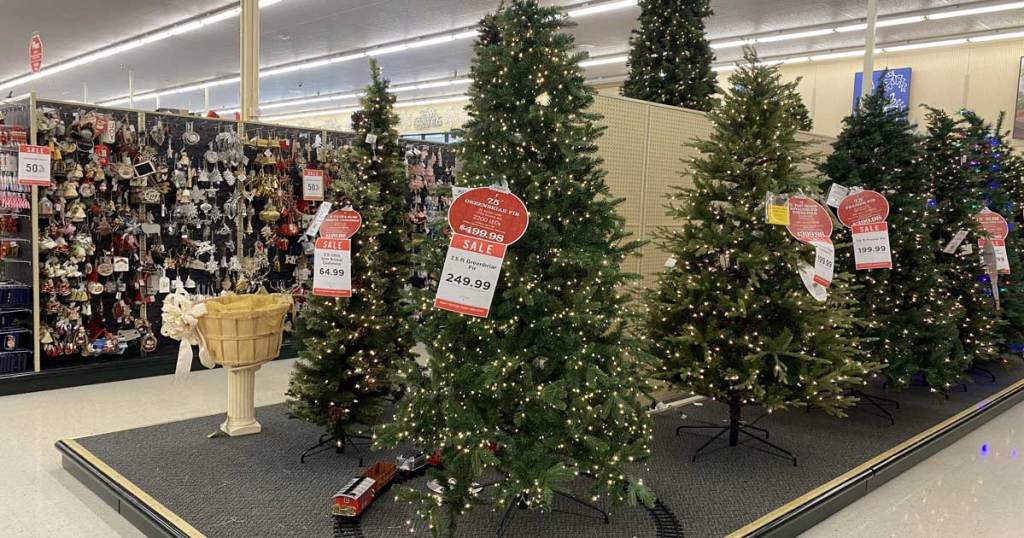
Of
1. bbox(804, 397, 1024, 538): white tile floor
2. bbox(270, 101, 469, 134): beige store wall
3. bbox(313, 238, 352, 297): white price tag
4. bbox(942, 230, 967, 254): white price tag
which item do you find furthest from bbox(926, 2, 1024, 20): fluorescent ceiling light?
bbox(270, 101, 469, 134): beige store wall

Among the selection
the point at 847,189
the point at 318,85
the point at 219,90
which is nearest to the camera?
the point at 847,189

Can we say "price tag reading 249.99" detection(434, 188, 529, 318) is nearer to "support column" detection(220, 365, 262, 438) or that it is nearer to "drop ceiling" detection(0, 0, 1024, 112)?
"support column" detection(220, 365, 262, 438)

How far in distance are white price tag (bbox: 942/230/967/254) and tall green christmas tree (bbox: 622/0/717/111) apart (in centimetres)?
219

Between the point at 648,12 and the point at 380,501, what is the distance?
4404mm

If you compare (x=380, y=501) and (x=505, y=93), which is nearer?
(x=505, y=93)

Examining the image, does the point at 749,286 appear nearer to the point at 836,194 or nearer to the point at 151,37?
the point at 836,194

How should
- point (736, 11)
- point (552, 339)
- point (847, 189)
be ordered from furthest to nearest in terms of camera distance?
point (736, 11), point (847, 189), point (552, 339)

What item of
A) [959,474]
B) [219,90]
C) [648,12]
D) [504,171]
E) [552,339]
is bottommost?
[959,474]

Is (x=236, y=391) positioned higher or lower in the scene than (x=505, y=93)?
→ lower

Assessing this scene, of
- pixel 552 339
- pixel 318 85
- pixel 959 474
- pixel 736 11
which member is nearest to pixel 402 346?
pixel 552 339

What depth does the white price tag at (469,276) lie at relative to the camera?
9.20 feet

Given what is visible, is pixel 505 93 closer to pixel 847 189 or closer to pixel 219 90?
pixel 847 189

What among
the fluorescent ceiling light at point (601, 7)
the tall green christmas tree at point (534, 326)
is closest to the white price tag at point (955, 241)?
the tall green christmas tree at point (534, 326)

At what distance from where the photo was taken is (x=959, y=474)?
456 cm
